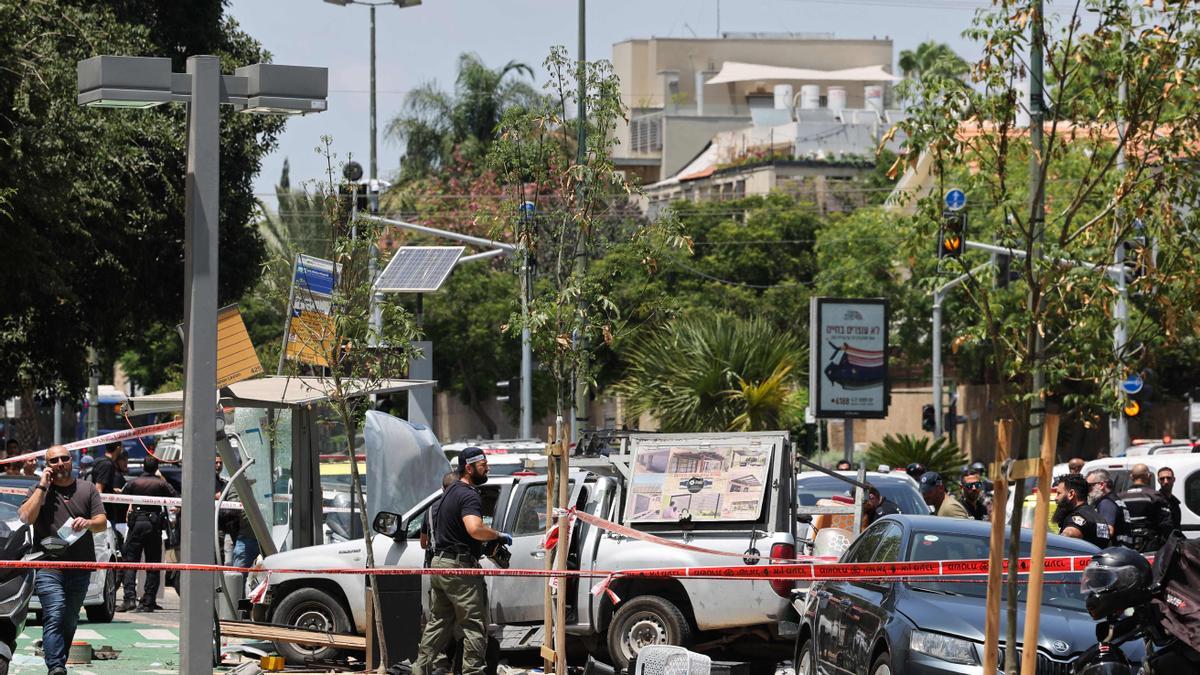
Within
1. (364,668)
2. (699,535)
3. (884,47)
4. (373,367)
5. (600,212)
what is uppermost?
(884,47)

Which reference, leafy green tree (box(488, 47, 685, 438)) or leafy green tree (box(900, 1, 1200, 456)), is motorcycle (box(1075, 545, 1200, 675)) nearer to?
leafy green tree (box(900, 1, 1200, 456))

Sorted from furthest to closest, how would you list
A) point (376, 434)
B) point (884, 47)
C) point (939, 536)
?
1. point (884, 47)
2. point (376, 434)
3. point (939, 536)

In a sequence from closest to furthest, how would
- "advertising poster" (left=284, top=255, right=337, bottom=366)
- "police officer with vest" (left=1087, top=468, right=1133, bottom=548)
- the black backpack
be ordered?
the black backpack → "advertising poster" (left=284, top=255, right=337, bottom=366) → "police officer with vest" (left=1087, top=468, right=1133, bottom=548)

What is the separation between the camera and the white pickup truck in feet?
48.2

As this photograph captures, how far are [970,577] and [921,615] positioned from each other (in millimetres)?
725

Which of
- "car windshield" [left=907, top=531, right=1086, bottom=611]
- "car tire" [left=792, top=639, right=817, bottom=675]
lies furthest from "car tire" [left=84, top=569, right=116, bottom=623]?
"car windshield" [left=907, top=531, right=1086, bottom=611]

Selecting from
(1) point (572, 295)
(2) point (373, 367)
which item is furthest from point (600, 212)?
(2) point (373, 367)

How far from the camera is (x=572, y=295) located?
547 inches

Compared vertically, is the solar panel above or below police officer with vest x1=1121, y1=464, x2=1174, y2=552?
above

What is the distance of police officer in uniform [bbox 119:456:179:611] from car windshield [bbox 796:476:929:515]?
7728mm

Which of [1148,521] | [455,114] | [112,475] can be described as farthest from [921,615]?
[455,114]

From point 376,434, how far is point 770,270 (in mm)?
51342

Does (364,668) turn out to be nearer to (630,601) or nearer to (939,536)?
(630,601)

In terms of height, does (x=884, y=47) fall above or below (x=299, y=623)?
above
